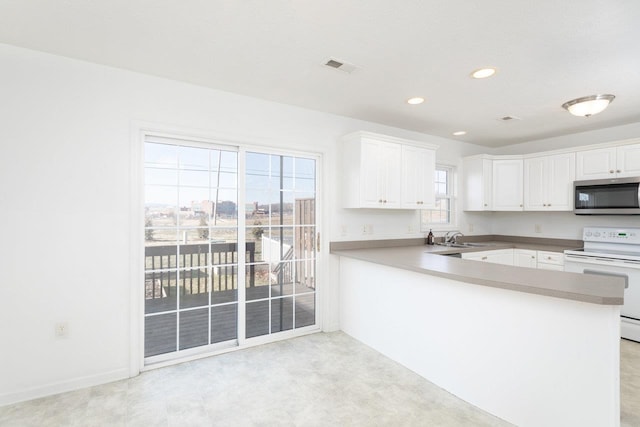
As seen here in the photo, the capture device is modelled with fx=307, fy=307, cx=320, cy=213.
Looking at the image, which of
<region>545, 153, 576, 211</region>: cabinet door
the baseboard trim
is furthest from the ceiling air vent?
<region>545, 153, 576, 211</region>: cabinet door

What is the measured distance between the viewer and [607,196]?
146 inches

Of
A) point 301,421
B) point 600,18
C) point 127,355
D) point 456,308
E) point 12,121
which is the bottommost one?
point 301,421

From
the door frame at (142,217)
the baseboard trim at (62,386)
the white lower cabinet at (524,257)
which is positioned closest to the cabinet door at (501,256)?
the white lower cabinet at (524,257)

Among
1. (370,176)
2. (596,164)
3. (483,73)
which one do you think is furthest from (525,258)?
(483,73)

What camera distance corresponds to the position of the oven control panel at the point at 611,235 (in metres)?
3.43

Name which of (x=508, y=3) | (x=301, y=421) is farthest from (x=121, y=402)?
(x=508, y=3)

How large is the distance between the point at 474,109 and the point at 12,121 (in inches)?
159

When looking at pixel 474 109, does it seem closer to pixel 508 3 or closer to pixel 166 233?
pixel 508 3

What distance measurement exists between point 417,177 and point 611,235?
7.77 ft

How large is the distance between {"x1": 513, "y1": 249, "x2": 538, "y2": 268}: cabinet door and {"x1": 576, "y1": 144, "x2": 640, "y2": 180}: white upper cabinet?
1.13 m

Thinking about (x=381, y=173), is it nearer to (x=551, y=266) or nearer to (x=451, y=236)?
(x=451, y=236)

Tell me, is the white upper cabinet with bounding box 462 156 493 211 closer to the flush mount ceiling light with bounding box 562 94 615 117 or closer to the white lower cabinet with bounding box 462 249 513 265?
the white lower cabinet with bounding box 462 249 513 265

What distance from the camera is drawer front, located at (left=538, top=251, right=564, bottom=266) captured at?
3.87 m

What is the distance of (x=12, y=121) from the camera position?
217cm
